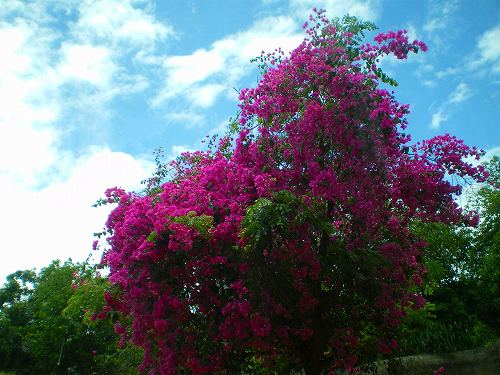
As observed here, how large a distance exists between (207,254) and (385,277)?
3.66 m

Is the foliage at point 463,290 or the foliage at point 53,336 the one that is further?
the foliage at point 53,336

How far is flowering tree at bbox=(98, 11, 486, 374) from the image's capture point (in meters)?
7.22

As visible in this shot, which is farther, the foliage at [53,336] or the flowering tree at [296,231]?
the foliage at [53,336]

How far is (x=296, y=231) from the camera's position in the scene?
7410 mm

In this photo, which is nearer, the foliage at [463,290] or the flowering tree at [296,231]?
the flowering tree at [296,231]

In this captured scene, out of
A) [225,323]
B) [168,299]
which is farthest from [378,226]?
[168,299]

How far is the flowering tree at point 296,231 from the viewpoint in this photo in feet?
23.7

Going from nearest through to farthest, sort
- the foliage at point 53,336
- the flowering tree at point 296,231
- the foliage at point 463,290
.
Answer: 1. the flowering tree at point 296,231
2. the foliage at point 463,290
3. the foliage at point 53,336

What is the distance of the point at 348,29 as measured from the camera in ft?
29.1

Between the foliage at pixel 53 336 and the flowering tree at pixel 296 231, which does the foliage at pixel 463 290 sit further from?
the foliage at pixel 53 336

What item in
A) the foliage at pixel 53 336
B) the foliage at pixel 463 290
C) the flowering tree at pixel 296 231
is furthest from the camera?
the foliage at pixel 53 336

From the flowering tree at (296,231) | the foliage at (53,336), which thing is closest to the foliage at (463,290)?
the flowering tree at (296,231)

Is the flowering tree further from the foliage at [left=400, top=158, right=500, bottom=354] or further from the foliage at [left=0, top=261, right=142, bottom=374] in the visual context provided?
the foliage at [left=0, top=261, right=142, bottom=374]

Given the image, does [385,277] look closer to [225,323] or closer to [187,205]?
[225,323]
